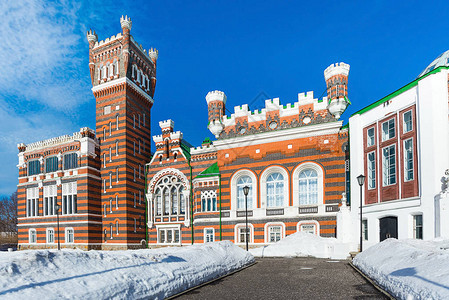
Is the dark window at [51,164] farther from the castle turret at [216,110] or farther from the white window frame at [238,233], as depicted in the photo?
the white window frame at [238,233]

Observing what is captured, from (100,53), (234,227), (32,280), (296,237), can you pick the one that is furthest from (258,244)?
(100,53)

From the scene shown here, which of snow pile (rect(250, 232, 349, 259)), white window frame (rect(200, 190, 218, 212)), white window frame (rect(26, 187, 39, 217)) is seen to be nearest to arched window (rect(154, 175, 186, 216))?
white window frame (rect(200, 190, 218, 212))

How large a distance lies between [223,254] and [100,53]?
102 feet

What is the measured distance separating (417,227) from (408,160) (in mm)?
4073

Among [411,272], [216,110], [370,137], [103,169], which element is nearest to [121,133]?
[103,169]

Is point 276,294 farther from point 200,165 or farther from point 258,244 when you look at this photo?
point 200,165

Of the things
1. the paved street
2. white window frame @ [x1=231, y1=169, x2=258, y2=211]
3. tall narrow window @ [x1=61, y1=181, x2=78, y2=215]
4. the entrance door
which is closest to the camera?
the paved street

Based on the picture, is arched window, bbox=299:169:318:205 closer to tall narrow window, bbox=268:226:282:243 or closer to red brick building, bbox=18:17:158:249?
tall narrow window, bbox=268:226:282:243

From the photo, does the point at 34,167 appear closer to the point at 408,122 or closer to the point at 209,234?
the point at 209,234

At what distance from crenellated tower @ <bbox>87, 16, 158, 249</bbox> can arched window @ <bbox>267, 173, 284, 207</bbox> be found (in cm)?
1513

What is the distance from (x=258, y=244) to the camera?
2608 centimetres

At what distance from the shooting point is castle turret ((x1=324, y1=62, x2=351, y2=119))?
24406 mm

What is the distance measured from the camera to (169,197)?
31.8 metres

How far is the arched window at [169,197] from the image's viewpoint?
3159cm
